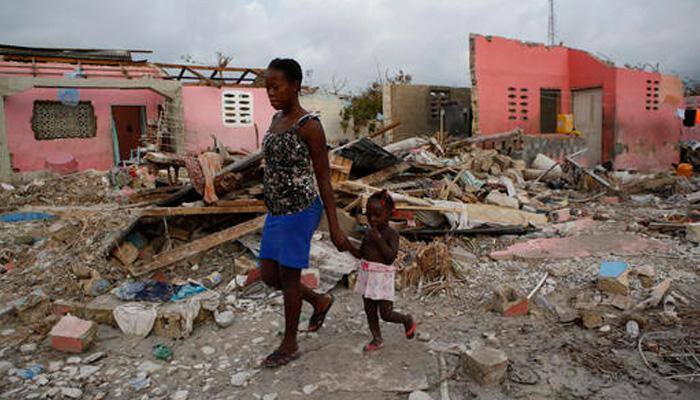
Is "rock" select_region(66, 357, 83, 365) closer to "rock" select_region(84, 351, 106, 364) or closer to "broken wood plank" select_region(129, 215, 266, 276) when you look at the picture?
"rock" select_region(84, 351, 106, 364)

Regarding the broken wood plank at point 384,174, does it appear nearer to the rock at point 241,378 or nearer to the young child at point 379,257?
the young child at point 379,257

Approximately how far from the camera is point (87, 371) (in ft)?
9.03

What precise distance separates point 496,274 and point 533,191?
14.6ft

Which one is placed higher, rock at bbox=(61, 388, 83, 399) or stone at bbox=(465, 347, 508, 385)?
stone at bbox=(465, 347, 508, 385)

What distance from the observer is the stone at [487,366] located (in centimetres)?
243

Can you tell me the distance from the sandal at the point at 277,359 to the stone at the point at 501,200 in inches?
175

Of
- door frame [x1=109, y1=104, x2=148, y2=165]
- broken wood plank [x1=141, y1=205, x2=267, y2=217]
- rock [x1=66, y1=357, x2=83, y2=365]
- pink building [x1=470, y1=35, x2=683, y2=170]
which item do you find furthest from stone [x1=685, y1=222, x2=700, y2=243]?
door frame [x1=109, y1=104, x2=148, y2=165]

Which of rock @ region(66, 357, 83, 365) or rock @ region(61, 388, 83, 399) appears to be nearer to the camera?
rock @ region(61, 388, 83, 399)

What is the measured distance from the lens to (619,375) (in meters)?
2.53

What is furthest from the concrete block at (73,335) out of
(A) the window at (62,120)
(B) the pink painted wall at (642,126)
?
(B) the pink painted wall at (642,126)

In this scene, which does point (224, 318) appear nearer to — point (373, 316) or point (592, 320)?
point (373, 316)

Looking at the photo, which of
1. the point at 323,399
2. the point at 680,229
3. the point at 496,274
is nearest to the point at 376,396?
the point at 323,399

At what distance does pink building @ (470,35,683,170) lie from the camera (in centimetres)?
1154

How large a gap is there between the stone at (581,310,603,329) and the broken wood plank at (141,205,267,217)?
3.00 metres
